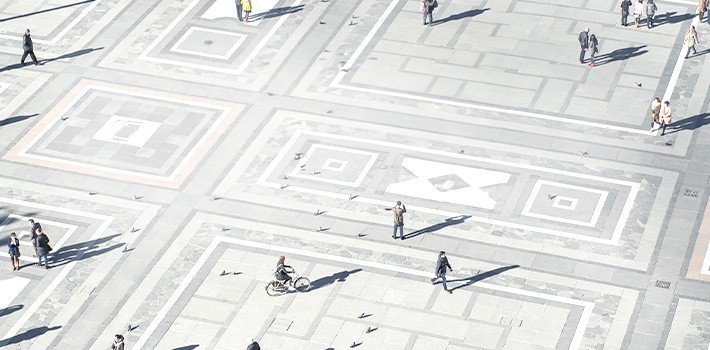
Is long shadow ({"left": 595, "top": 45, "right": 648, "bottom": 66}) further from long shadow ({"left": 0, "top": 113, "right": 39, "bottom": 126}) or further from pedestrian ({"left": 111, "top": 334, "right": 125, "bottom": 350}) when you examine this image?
pedestrian ({"left": 111, "top": 334, "right": 125, "bottom": 350})

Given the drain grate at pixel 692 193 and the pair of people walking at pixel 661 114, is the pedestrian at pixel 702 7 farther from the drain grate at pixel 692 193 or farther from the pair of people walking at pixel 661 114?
the drain grate at pixel 692 193

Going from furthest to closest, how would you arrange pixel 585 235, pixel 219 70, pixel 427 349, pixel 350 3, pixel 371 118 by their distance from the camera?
1. pixel 350 3
2. pixel 219 70
3. pixel 371 118
4. pixel 585 235
5. pixel 427 349

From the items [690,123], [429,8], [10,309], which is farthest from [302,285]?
[429,8]

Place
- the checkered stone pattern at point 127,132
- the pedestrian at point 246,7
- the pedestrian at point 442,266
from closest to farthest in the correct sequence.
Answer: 1. the pedestrian at point 442,266
2. the checkered stone pattern at point 127,132
3. the pedestrian at point 246,7

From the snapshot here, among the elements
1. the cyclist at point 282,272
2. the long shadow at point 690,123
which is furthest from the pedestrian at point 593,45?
the cyclist at point 282,272

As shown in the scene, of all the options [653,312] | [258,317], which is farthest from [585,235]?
[258,317]

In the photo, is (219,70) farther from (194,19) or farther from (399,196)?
(399,196)
